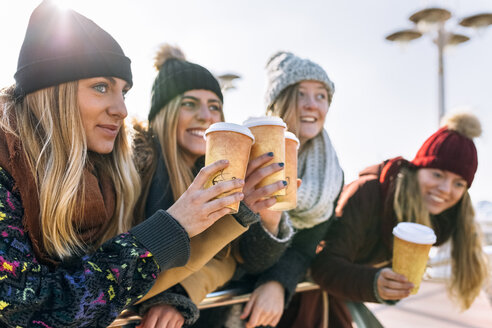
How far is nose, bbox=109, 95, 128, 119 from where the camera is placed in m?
1.82

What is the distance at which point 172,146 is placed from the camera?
7.72 feet

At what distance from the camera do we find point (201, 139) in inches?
95.7

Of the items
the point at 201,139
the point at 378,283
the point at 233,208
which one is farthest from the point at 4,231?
the point at 378,283

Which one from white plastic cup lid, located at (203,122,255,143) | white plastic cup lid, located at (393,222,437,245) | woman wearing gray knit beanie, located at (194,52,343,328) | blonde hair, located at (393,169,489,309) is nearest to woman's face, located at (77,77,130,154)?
white plastic cup lid, located at (203,122,255,143)

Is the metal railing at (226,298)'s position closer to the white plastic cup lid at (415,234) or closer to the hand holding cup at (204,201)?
the hand holding cup at (204,201)

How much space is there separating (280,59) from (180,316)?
6.35 ft

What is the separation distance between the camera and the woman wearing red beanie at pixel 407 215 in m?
2.73

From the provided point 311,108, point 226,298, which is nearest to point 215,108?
point 311,108

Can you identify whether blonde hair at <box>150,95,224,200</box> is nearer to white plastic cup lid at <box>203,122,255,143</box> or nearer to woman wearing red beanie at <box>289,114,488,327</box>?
white plastic cup lid at <box>203,122,255,143</box>

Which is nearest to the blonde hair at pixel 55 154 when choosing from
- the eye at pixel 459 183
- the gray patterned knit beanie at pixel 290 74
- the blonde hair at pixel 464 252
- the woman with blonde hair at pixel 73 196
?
the woman with blonde hair at pixel 73 196

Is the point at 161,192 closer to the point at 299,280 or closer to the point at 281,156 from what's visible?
the point at 281,156

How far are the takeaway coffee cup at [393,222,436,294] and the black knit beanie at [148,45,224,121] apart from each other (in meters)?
1.37

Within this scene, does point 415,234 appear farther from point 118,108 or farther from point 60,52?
point 60,52

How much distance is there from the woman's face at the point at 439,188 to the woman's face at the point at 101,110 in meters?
2.20
